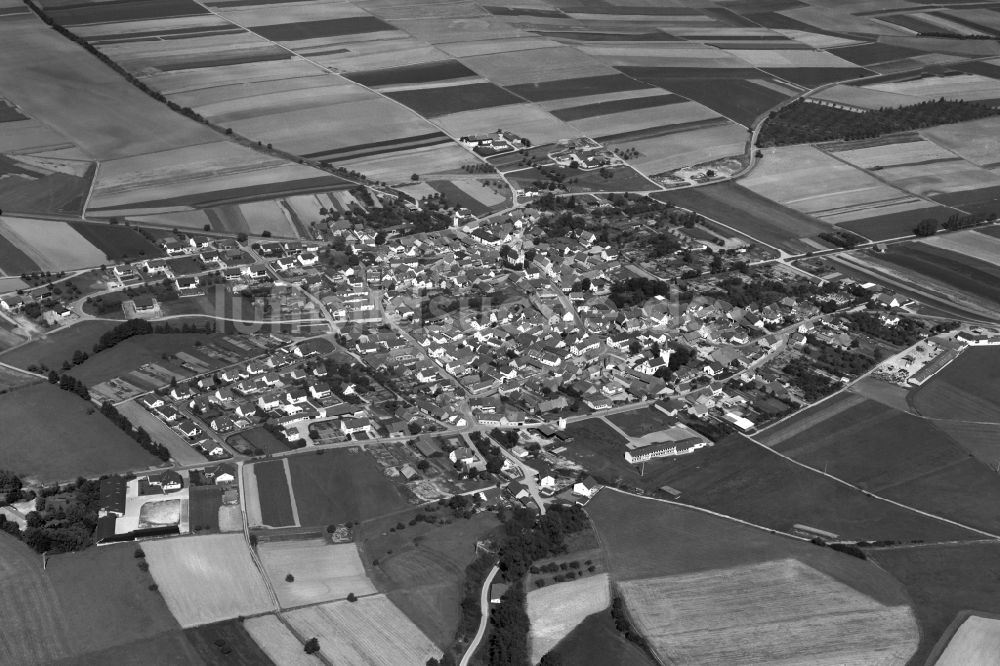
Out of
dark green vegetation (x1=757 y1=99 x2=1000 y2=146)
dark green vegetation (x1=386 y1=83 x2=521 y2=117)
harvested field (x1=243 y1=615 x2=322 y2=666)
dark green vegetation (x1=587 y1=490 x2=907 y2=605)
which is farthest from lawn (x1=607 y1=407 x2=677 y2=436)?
dark green vegetation (x1=386 y1=83 x2=521 y2=117)

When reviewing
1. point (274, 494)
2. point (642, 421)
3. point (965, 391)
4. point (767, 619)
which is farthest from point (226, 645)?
point (965, 391)

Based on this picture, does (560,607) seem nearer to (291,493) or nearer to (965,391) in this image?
(291,493)

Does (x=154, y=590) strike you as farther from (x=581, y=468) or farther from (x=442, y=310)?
(x=442, y=310)

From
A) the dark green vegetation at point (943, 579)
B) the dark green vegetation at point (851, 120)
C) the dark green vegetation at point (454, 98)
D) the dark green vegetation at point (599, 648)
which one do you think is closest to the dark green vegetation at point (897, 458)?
the dark green vegetation at point (943, 579)

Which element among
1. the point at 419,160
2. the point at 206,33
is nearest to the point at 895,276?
the point at 419,160

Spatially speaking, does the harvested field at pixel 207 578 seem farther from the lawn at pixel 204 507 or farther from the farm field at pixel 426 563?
the farm field at pixel 426 563
